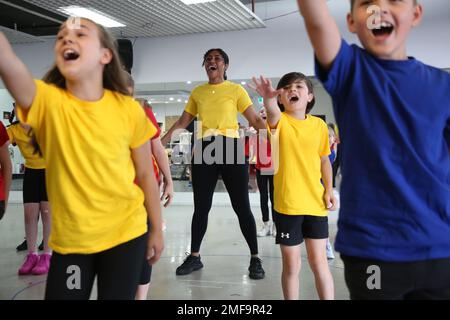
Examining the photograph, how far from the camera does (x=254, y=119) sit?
3158mm

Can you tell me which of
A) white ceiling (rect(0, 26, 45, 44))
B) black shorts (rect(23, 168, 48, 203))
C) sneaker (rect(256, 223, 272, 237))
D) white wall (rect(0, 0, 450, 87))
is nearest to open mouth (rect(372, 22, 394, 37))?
black shorts (rect(23, 168, 48, 203))

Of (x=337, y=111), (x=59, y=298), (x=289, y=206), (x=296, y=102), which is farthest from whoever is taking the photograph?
(x=296, y=102)

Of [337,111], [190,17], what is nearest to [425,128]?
[337,111]

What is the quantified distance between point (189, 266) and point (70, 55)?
2287mm

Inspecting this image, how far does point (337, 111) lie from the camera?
3.87 feet

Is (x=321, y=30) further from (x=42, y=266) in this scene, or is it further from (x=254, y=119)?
(x=42, y=266)

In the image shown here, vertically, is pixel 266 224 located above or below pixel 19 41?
below

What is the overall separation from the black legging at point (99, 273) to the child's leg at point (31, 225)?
235 centimetres

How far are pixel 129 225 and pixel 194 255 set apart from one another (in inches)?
82.3

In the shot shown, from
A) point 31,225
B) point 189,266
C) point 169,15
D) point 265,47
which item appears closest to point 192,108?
point 189,266

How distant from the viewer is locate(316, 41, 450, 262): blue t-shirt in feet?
3.51

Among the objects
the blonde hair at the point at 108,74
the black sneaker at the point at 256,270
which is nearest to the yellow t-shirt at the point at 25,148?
the black sneaker at the point at 256,270

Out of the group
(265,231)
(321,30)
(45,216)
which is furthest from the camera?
(265,231)

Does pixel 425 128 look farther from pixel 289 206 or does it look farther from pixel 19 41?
pixel 19 41
